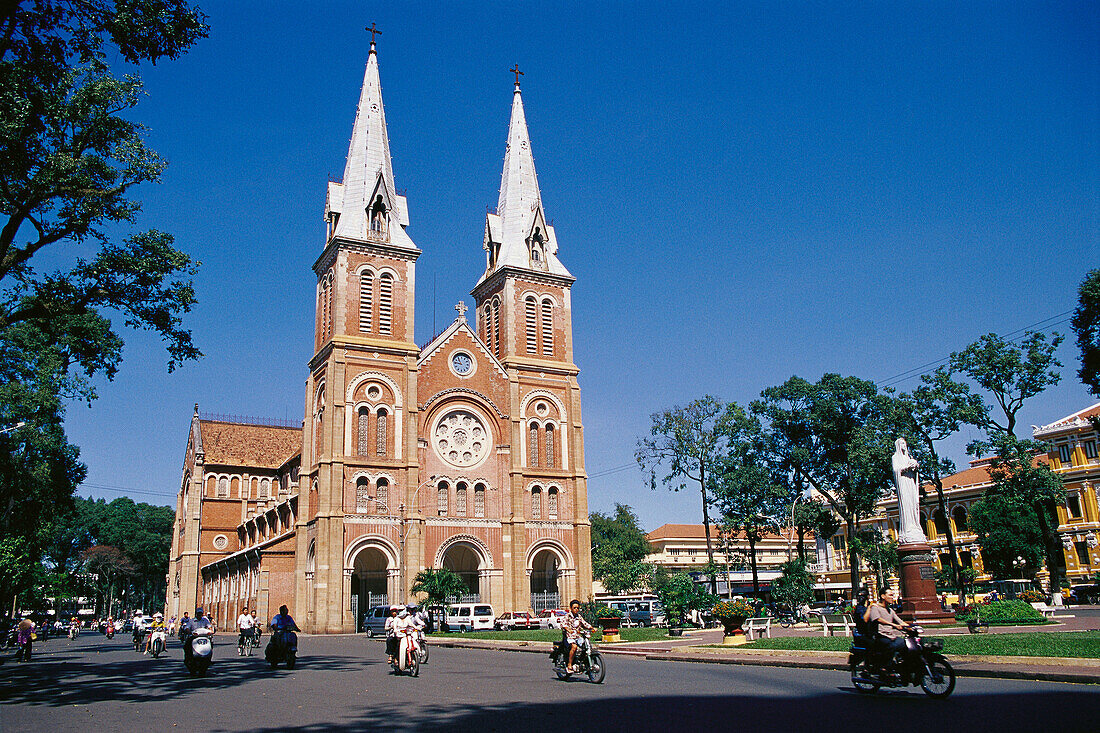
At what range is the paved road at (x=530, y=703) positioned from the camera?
1022 cm

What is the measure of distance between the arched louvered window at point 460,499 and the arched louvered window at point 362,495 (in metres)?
5.45

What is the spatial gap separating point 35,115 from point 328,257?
37.8 meters

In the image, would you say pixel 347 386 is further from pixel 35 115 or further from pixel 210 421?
pixel 35 115

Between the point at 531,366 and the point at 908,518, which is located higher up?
the point at 531,366

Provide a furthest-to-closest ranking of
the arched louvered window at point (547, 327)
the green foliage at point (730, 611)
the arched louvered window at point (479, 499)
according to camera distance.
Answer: the arched louvered window at point (547, 327), the arched louvered window at point (479, 499), the green foliage at point (730, 611)

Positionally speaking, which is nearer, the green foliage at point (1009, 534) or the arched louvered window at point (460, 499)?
the arched louvered window at point (460, 499)

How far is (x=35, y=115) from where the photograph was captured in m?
16.8

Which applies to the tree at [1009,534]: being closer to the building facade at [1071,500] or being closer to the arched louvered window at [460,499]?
the building facade at [1071,500]

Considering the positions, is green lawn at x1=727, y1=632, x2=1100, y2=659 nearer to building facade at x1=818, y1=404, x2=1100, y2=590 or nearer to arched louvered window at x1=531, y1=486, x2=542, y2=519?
arched louvered window at x1=531, y1=486, x2=542, y2=519

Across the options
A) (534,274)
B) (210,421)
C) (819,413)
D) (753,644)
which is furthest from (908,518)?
(210,421)

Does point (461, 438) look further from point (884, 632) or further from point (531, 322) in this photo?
point (884, 632)

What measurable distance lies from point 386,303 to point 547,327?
11.2 metres

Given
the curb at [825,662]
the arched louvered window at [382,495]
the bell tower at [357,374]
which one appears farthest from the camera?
the arched louvered window at [382,495]

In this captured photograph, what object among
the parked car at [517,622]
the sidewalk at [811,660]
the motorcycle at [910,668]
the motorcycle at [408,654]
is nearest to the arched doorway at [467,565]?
the parked car at [517,622]
